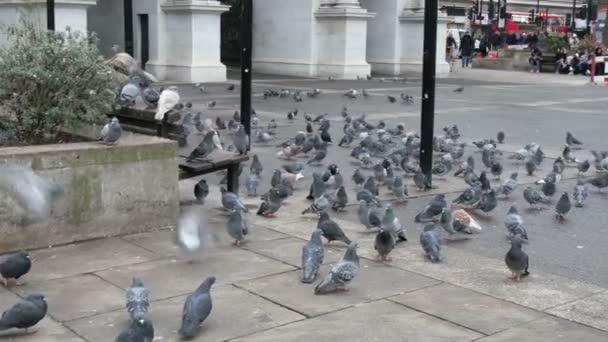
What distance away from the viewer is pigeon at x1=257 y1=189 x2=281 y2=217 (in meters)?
7.05

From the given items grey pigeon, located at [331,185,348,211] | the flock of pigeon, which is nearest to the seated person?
the flock of pigeon

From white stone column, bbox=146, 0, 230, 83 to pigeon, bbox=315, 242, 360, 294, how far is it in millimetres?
19924

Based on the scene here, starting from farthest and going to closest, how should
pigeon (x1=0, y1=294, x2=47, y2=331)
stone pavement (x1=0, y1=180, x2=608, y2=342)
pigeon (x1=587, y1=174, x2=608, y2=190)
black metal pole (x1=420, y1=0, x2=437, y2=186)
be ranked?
pigeon (x1=587, y1=174, x2=608, y2=190) → black metal pole (x1=420, y1=0, x2=437, y2=186) → stone pavement (x1=0, y1=180, x2=608, y2=342) → pigeon (x1=0, y1=294, x2=47, y2=331)

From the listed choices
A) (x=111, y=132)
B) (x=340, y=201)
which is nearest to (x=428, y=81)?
(x=340, y=201)

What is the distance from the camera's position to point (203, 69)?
24.5m

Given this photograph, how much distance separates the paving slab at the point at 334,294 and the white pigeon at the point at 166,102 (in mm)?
2491

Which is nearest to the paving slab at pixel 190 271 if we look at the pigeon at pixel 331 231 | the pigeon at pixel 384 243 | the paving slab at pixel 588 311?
the pigeon at pixel 331 231

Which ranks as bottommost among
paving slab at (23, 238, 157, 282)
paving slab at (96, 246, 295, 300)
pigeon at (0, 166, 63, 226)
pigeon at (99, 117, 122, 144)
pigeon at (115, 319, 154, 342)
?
paving slab at (96, 246, 295, 300)

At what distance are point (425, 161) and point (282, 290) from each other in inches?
162

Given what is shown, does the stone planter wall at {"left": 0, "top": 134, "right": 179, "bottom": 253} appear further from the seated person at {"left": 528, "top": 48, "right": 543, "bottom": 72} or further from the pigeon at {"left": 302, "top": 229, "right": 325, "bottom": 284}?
the seated person at {"left": 528, "top": 48, "right": 543, "bottom": 72}

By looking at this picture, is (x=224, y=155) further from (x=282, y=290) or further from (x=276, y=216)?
(x=282, y=290)

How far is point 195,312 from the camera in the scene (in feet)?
13.7

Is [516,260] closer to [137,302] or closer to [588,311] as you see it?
[588,311]

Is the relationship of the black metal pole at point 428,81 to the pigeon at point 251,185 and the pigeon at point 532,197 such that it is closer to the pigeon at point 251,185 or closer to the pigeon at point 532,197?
the pigeon at point 532,197
